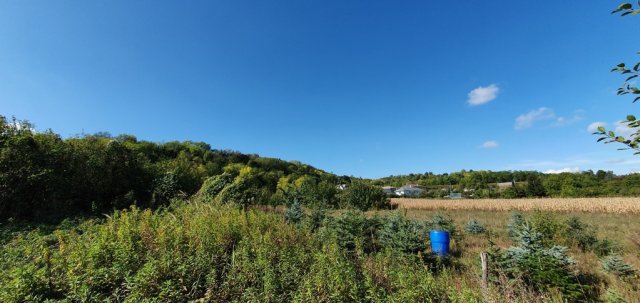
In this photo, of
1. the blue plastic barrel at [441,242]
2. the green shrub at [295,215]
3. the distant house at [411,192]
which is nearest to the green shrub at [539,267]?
the blue plastic barrel at [441,242]

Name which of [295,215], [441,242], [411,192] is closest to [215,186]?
[295,215]

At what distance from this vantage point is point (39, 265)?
3.88 meters

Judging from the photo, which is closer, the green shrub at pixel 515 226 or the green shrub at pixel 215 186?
the green shrub at pixel 515 226

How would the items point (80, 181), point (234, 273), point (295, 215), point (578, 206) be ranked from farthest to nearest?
point (578, 206) → point (80, 181) → point (295, 215) → point (234, 273)

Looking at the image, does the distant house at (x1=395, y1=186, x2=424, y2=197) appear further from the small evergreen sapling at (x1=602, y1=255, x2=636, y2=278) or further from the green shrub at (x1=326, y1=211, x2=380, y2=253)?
the small evergreen sapling at (x1=602, y1=255, x2=636, y2=278)

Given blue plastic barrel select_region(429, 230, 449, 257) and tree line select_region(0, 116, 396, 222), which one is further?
tree line select_region(0, 116, 396, 222)

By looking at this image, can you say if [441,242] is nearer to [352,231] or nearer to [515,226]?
[352,231]

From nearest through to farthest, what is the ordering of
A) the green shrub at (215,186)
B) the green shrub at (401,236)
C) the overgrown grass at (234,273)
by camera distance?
the overgrown grass at (234,273) → the green shrub at (401,236) → the green shrub at (215,186)

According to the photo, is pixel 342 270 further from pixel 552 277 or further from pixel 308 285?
pixel 552 277

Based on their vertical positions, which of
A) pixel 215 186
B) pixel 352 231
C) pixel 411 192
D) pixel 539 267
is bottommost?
pixel 539 267

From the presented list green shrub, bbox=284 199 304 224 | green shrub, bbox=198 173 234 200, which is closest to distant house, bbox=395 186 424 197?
green shrub, bbox=198 173 234 200

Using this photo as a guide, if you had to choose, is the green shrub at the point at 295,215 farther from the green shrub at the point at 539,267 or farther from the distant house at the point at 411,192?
the distant house at the point at 411,192

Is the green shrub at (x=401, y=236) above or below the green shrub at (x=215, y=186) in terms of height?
below

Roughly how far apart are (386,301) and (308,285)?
3.34 ft
